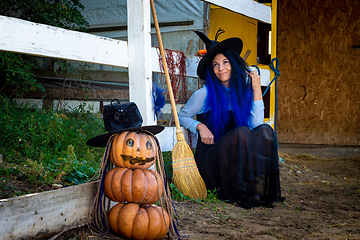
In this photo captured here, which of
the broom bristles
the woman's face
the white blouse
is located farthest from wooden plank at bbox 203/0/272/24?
the broom bristles

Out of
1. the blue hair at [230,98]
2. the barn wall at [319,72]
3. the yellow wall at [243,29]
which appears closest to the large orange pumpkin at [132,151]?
the blue hair at [230,98]

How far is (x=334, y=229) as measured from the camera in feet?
7.40

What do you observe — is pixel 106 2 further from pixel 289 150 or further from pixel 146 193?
pixel 146 193

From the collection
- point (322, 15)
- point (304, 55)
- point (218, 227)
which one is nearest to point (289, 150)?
point (304, 55)

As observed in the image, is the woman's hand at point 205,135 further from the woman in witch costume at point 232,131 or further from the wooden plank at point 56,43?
the wooden plank at point 56,43

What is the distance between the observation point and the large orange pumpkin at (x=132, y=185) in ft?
6.26

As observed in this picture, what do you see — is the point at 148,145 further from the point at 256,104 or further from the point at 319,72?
the point at 319,72

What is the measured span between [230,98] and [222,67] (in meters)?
0.32

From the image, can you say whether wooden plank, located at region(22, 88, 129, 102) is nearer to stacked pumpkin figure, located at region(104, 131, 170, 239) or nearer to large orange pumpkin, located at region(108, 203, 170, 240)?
stacked pumpkin figure, located at region(104, 131, 170, 239)

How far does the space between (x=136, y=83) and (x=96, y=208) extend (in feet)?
3.56

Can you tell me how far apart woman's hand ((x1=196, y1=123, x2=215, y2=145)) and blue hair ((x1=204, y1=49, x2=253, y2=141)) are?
4.7 inches

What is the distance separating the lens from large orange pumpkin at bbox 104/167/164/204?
6.26 feet

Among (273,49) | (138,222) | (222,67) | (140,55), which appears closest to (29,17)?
(140,55)

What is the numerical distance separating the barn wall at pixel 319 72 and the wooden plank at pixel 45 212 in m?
5.41
